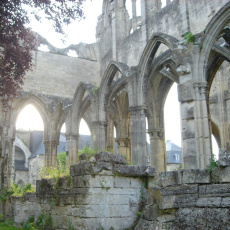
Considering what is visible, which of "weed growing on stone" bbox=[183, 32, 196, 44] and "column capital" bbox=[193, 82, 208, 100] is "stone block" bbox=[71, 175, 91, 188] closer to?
"column capital" bbox=[193, 82, 208, 100]

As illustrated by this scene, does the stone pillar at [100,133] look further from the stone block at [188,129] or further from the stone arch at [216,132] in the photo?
the stone block at [188,129]

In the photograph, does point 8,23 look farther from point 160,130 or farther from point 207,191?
point 160,130

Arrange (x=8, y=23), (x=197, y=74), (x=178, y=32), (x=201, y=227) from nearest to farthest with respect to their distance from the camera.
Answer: (x=201, y=227) < (x=8, y=23) < (x=197, y=74) < (x=178, y=32)

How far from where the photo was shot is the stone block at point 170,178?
14.3 feet

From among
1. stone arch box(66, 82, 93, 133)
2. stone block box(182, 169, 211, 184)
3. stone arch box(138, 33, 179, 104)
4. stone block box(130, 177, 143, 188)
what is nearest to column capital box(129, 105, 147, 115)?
stone arch box(138, 33, 179, 104)

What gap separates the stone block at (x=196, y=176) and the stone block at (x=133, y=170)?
1435mm

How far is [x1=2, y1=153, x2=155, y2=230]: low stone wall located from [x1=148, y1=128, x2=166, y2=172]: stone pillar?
22.6ft

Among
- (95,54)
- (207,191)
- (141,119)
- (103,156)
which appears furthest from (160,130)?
(207,191)

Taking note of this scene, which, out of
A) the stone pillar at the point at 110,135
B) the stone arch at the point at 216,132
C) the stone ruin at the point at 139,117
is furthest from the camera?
the stone pillar at the point at 110,135

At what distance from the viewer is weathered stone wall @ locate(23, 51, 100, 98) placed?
15.7 metres

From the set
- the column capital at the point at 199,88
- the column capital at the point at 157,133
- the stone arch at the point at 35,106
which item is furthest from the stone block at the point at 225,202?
the stone arch at the point at 35,106

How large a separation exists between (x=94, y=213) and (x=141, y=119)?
5.40 metres

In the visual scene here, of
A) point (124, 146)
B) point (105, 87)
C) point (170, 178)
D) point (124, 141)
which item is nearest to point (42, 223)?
point (170, 178)

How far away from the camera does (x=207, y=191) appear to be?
3.96 metres
